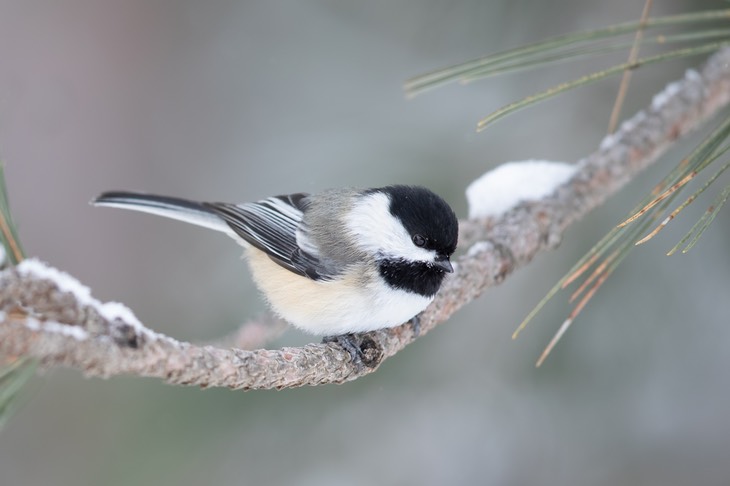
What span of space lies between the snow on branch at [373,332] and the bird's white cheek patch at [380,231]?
11 centimetres

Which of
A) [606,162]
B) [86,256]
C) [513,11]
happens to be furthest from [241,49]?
[606,162]

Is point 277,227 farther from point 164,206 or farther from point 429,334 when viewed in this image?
point 429,334

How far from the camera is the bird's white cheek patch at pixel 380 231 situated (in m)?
1.50

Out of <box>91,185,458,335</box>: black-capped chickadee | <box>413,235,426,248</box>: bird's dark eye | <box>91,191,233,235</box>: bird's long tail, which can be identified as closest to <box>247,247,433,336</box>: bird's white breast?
<box>91,185,458,335</box>: black-capped chickadee

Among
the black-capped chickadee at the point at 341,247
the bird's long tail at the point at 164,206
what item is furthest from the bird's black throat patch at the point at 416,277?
the bird's long tail at the point at 164,206

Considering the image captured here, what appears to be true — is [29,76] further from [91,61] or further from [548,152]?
[548,152]

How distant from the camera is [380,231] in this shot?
5.08 ft

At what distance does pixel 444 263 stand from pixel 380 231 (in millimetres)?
180

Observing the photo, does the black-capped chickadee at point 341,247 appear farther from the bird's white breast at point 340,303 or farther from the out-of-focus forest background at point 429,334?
the out-of-focus forest background at point 429,334

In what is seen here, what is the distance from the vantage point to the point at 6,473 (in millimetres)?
2152

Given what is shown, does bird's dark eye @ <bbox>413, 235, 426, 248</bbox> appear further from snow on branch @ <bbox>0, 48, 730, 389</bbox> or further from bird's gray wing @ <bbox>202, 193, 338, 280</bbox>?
bird's gray wing @ <bbox>202, 193, 338, 280</bbox>

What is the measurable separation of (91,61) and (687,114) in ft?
7.65

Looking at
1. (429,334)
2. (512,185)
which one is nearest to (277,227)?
(429,334)

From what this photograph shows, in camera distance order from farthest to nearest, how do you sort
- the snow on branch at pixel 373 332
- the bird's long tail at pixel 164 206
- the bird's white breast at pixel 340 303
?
the bird's long tail at pixel 164 206 → the bird's white breast at pixel 340 303 → the snow on branch at pixel 373 332
